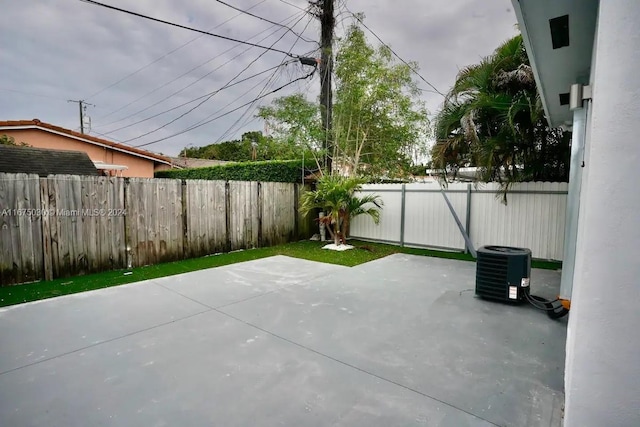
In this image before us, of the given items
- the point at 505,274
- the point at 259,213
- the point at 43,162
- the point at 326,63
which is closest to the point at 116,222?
the point at 259,213

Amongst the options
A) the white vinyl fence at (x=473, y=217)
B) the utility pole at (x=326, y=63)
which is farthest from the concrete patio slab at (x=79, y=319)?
the utility pole at (x=326, y=63)

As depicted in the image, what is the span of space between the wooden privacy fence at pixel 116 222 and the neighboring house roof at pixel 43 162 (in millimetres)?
3263

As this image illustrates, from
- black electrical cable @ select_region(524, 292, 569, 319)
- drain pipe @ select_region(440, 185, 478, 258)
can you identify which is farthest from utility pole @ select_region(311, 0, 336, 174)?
black electrical cable @ select_region(524, 292, 569, 319)

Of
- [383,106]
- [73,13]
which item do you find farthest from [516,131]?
[73,13]

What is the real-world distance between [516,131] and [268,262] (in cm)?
521

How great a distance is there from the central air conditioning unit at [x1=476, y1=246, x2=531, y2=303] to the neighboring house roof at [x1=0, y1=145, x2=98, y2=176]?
9208mm

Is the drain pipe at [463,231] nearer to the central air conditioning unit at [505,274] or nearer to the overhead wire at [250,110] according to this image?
the central air conditioning unit at [505,274]

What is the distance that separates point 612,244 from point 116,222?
6488mm

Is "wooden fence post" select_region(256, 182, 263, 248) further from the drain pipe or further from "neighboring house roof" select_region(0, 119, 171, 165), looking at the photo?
"neighboring house roof" select_region(0, 119, 171, 165)

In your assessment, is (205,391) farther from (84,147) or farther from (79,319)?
(84,147)

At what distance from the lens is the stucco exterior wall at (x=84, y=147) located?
11.4 meters

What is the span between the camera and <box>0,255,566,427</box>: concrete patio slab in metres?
1.94

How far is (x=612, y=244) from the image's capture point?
4.42 ft

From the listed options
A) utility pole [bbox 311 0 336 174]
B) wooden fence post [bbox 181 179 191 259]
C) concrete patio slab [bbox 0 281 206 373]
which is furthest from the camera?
utility pole [bbox 311 0 336 174]
